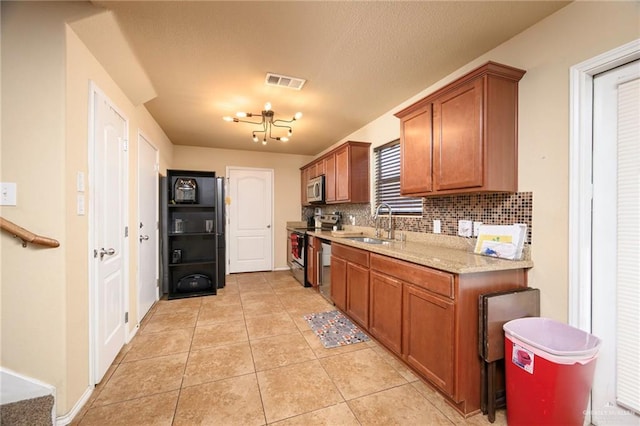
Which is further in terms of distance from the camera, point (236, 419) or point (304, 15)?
point (304, 15)

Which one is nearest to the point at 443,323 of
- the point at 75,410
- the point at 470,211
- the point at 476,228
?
the point at 476,228

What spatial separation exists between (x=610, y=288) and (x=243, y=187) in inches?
200

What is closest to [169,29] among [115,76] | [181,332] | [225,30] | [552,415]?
[225,30]

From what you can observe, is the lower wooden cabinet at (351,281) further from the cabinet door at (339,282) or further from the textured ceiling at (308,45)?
the textured ceiling at (308,45)

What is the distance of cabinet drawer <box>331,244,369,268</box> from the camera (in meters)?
2.54

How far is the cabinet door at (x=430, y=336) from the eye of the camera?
5.23 ft

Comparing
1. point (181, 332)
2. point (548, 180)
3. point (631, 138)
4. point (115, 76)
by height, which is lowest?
point (181, 332)

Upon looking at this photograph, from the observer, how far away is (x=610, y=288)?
1.46 m

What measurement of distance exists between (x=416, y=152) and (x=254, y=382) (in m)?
2.24

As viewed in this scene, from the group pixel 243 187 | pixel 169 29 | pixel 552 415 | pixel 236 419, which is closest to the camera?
pixel 552 415

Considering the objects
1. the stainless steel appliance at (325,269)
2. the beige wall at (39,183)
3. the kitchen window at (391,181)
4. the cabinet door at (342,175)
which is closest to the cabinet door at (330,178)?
the cabinet door at (342,175)

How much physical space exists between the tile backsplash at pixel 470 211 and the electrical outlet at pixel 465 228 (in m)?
0.04

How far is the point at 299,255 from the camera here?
4492 mm

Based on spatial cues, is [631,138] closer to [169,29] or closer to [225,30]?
[225,30]
